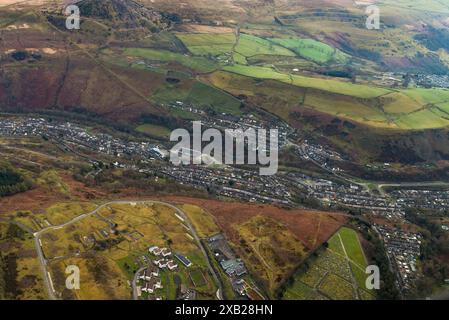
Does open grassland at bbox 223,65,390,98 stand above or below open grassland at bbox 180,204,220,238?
above

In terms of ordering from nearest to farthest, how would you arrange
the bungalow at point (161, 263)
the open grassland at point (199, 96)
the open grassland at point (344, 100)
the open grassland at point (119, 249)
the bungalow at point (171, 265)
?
the open grassland at point (119, 249), the bungalow at point (171, 265), the bungalow at point (161, 263), the open grassland at point (344, 100), the open grassland at point (199, 96)

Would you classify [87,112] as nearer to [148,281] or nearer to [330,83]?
[330,83]

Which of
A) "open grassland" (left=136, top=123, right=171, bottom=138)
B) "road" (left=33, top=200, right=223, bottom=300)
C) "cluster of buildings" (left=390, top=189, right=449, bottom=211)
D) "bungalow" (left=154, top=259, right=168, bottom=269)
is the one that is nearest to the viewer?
"road" (left=33, top=200, right=223, bottom=300)

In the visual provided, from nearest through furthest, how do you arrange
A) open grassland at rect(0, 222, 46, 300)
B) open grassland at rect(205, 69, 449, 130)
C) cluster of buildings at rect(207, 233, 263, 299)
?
open grassland at rect(0, 222, 46, 300), cluster of buildings at rect(207, 233, 263, 299), open grassland at rect(205, 69, 449, 130)

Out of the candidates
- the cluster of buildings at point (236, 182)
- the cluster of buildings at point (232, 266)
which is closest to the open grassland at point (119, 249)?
the cluster of buildings at point (232, 266)

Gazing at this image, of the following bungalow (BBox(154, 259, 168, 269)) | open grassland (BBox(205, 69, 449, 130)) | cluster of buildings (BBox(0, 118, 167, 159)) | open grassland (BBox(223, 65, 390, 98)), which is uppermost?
open grassland (BBox(223, 65, 390, 98))

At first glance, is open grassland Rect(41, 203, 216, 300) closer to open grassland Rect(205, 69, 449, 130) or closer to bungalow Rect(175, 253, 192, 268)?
bungalow Rect(175, 253, 192, 268)

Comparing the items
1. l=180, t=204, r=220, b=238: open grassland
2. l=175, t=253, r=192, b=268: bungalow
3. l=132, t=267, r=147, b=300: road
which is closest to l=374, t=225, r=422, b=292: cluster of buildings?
l=180, t=204, r=220, b=238: open grassland

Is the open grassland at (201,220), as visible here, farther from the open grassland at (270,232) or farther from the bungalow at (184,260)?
the bungalow at (184,260)
